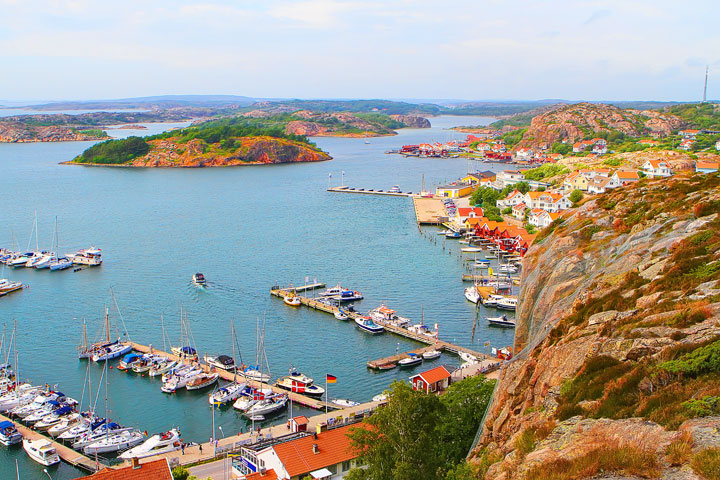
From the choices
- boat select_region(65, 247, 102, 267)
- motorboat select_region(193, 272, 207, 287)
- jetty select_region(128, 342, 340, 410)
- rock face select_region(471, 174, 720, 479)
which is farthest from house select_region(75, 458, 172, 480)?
boat select_region(65, 247, 102, 267)

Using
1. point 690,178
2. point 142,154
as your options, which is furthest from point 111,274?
point 142,154

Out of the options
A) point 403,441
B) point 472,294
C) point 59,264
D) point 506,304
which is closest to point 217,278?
point 59,264

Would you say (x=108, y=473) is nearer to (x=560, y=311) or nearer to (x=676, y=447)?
(x=560, y=311)

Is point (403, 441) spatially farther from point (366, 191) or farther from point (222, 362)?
point (366, 191)

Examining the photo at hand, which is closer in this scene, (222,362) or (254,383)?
(254,383)

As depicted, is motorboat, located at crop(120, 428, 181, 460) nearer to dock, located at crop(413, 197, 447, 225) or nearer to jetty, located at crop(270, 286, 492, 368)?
jetty, located at crop(270, 286, 492, 368)

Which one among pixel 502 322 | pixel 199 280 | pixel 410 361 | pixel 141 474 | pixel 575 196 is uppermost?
pixel 575 196
